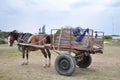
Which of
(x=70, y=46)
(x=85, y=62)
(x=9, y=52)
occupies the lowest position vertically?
(x=9, y=52)

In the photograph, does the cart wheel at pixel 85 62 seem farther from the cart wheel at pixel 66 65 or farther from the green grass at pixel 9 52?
the green grass at pixel 9 52

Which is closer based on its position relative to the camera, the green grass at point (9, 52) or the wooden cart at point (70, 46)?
the wooden cart at point (70, 46)

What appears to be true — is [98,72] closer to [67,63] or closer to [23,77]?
[67,63]

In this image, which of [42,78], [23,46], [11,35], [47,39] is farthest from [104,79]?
[11,35]

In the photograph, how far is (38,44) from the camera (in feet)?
53.7

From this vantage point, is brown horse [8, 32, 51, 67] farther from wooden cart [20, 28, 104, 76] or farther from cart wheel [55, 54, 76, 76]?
cart wheel [55, 54, 76, 76]

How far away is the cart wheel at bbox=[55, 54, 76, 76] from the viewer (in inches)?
535

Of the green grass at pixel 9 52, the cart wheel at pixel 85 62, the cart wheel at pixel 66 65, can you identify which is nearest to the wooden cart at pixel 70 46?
the cart wheel at pixel 66 65

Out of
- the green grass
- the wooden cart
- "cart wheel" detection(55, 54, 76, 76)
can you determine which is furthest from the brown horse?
the green grass

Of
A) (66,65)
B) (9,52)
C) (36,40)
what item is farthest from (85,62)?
(9,52)

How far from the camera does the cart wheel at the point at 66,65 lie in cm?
1358

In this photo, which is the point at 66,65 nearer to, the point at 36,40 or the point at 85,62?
the point at 85,62

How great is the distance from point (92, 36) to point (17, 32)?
19.6 feet

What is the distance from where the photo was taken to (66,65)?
1398 centimetres
